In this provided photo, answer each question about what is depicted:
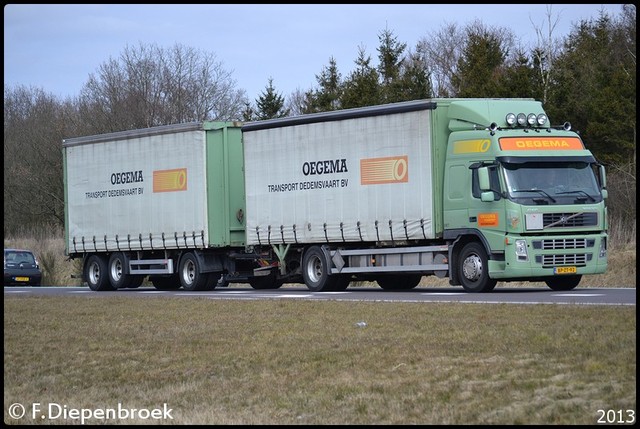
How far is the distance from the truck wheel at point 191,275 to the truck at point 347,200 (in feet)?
0.12

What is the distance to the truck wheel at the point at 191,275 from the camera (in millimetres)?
32406

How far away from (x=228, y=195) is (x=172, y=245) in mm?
2196

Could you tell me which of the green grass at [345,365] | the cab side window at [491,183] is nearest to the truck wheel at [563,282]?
the cab side window at [491,183]

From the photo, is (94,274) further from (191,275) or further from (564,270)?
(564,270)

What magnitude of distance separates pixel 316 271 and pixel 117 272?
7512mm

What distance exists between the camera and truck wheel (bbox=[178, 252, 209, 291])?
32.4 meters

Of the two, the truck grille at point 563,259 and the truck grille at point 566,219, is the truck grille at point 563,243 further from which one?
the truck grille at point 566,219

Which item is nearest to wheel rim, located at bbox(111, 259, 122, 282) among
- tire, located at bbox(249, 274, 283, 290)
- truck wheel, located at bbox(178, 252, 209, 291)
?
truck wheel, located at bbox(178, 252, 209, 291)

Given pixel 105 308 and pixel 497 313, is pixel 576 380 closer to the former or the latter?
pixel 497 313

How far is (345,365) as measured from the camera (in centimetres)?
1359

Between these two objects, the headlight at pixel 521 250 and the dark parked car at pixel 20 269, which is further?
the dark parked car at pixel 20 269

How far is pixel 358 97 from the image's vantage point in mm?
58906

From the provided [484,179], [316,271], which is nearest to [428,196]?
[484,179]

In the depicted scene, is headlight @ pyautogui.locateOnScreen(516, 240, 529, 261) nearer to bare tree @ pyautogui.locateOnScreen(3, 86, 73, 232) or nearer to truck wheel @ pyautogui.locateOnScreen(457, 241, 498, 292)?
truck wheel @ pyautogui.locateOnScreen(457, 241, 498, 292)
